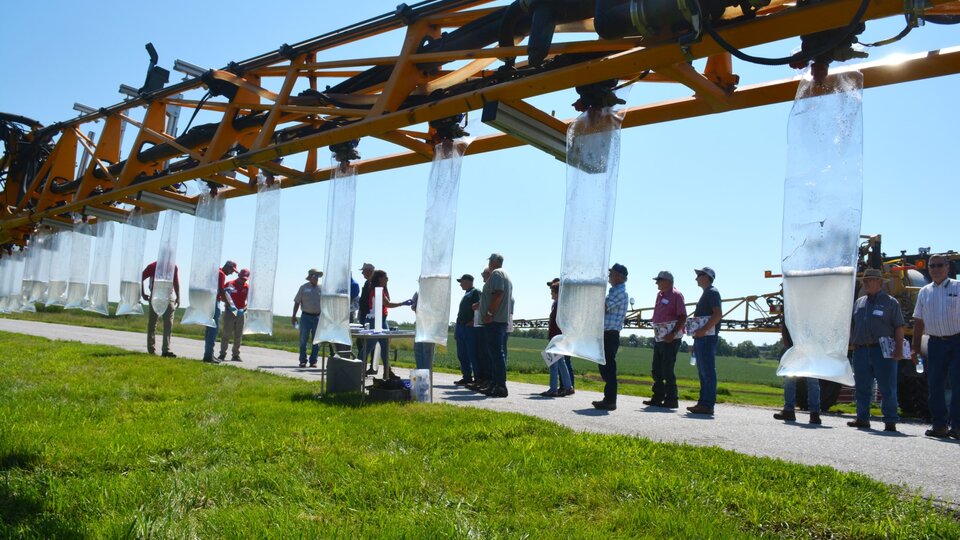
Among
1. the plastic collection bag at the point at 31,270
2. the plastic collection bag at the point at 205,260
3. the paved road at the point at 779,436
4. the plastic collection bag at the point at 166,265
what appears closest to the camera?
the paved road at the point at 779,436

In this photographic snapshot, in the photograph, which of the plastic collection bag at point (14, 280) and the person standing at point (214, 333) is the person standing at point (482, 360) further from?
the plastic collection bag at point (14, 280)

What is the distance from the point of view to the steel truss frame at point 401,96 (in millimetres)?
2799

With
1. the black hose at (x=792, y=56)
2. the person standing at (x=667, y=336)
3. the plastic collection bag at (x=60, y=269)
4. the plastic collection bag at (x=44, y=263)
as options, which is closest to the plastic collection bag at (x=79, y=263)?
the plastic collection bag at (x=60, y=269)

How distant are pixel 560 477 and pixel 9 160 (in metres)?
8.59

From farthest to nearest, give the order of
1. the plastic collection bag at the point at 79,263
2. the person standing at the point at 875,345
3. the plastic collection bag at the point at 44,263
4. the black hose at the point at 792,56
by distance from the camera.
A: 1. the plastic collection bag at the point at 44,263
2. the plastic collection bag at the point at 79,263
3. the person standing at the point at 875,345
4. the black hose at the point at 792,56

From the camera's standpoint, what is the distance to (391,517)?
132 inches

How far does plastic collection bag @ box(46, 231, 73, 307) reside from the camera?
7836mm

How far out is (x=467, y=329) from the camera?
10758 mm

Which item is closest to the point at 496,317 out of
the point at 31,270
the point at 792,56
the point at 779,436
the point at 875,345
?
the point at 779,436

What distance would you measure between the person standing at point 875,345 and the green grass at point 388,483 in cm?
347

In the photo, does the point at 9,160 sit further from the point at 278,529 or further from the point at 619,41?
the point at 619,41

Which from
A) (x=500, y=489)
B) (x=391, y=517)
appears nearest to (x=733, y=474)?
(x=500, y=489)

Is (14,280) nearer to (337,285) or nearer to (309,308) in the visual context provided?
(309,308)

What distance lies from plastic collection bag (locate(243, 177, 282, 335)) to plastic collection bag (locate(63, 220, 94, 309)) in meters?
3.37
